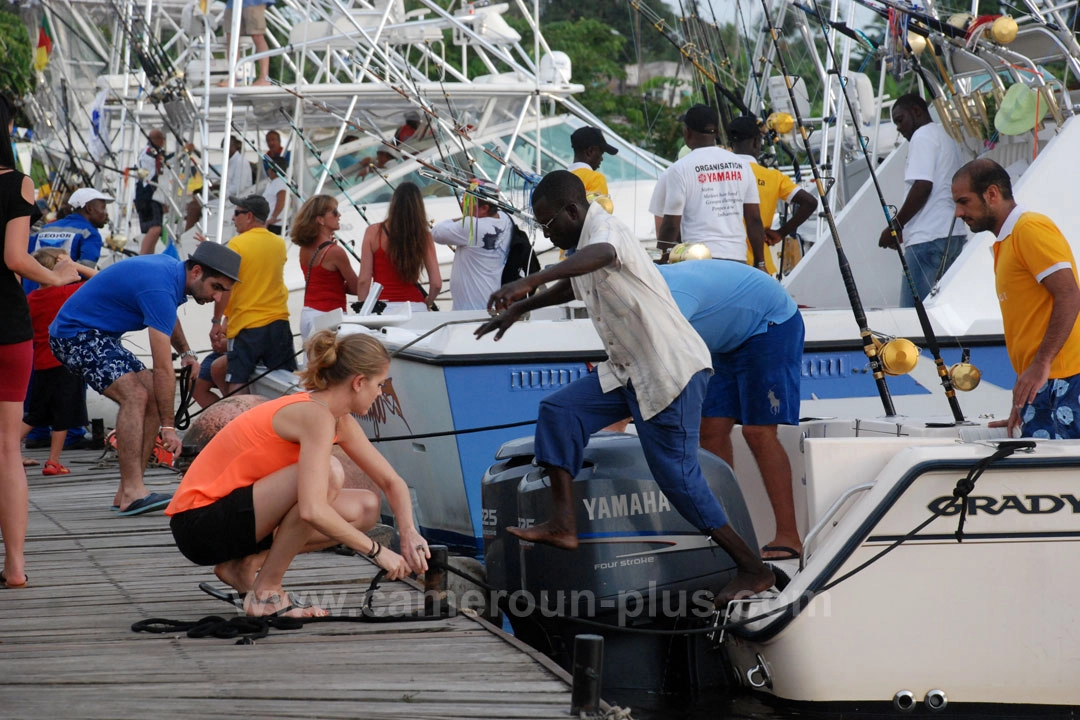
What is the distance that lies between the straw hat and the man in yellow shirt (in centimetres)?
114

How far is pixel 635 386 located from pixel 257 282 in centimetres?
444

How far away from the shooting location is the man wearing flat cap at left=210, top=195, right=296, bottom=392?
8.25 metres

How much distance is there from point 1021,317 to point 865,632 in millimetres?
1363

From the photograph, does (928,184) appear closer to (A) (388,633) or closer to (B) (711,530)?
(B) (711,530)

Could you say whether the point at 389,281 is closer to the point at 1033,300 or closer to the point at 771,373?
the point at 771,373

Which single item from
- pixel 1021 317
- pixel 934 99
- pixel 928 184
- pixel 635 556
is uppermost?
pixel 934 99

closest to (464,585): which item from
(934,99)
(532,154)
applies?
(934,99)

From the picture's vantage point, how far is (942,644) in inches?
165

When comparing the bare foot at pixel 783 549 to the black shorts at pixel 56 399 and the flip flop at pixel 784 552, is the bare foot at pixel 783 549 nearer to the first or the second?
the flip flop at pixel 784 552

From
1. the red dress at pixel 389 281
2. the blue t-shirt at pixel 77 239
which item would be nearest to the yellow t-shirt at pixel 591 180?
the red dress at pixel 389 281

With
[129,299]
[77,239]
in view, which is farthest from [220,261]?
[77,239]

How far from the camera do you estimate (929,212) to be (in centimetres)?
725

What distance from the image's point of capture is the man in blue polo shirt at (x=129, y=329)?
6.34 metres

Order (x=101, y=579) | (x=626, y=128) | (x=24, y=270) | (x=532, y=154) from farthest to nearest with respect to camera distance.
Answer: (x=626, y=128), (x=532, y=154), (x=101, y=579), (x=24, y=270)
